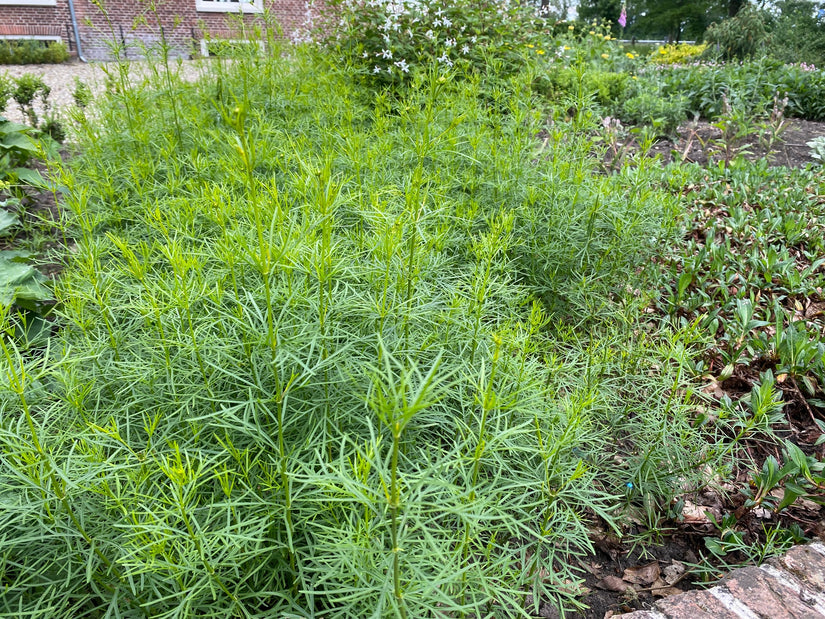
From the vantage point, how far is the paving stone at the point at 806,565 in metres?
1.61

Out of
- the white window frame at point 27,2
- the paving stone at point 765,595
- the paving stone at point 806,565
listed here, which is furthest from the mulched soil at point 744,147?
the white window frame at point 27,2

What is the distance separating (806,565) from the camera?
65.8 inches

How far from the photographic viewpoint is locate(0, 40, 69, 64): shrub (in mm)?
13992

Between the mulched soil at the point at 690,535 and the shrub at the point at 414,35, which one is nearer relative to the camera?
the mulched soil at the point at 690,535

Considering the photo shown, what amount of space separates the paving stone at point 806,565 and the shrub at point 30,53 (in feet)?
60.2

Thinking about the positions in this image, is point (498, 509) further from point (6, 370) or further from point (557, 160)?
point (557, 160)

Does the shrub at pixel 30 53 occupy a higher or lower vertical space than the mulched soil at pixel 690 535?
higher

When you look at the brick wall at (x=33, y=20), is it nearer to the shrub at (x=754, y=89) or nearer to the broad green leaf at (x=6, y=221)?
the broad green leaf at (x=6, y=221)

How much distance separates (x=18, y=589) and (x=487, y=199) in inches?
103

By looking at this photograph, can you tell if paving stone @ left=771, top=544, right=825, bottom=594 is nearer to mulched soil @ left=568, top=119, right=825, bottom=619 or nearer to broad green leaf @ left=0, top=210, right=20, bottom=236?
mulched soil @ left=568, top=119, right=825, bottom=619

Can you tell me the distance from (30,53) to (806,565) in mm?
18629

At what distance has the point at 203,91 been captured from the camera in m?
4.20

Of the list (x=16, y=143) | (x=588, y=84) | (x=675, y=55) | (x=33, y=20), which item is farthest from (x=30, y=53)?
(x=675, y=55)

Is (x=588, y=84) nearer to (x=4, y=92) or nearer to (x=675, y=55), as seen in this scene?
(x=4, y=92)
